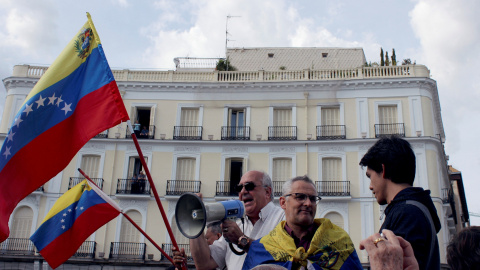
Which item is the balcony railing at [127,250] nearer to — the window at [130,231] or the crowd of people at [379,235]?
the window at [130,231]

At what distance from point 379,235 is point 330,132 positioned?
74.6 ft

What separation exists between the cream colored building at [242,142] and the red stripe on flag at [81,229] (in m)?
14.1

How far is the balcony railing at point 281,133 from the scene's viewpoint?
24.5 meters

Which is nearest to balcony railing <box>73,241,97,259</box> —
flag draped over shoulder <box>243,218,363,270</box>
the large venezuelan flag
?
the large venezuelan flag

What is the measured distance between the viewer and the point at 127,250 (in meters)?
23.7

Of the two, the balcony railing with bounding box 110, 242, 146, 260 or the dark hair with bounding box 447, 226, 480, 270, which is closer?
the dark hair with bounding box 447, 226, 480, 270

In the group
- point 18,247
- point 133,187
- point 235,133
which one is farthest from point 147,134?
point 18,247

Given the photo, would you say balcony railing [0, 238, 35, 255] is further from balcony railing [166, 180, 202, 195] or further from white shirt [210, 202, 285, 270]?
white shirt [210, 202, 285, 270]

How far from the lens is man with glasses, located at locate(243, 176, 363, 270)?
3.36 m

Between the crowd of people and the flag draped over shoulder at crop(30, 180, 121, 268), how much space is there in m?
5.68

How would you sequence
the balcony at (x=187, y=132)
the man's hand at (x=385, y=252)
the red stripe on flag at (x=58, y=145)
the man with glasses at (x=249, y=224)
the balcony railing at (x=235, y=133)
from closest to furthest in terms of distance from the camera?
the man's hand at (x=385, y=252) → the man with glasses at (x=249, y=224) → the red stripe on flag at (x=58, y=145) → the balcony railing at (x=235, y=133) → the balcony at (x=187, y=132)

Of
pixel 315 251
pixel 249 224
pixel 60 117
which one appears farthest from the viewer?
pixel 60 117

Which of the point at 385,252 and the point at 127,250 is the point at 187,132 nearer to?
the point at 127,250

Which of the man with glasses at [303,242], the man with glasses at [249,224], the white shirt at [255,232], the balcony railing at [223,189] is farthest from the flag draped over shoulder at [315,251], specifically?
the balcony railing at [223,189]
